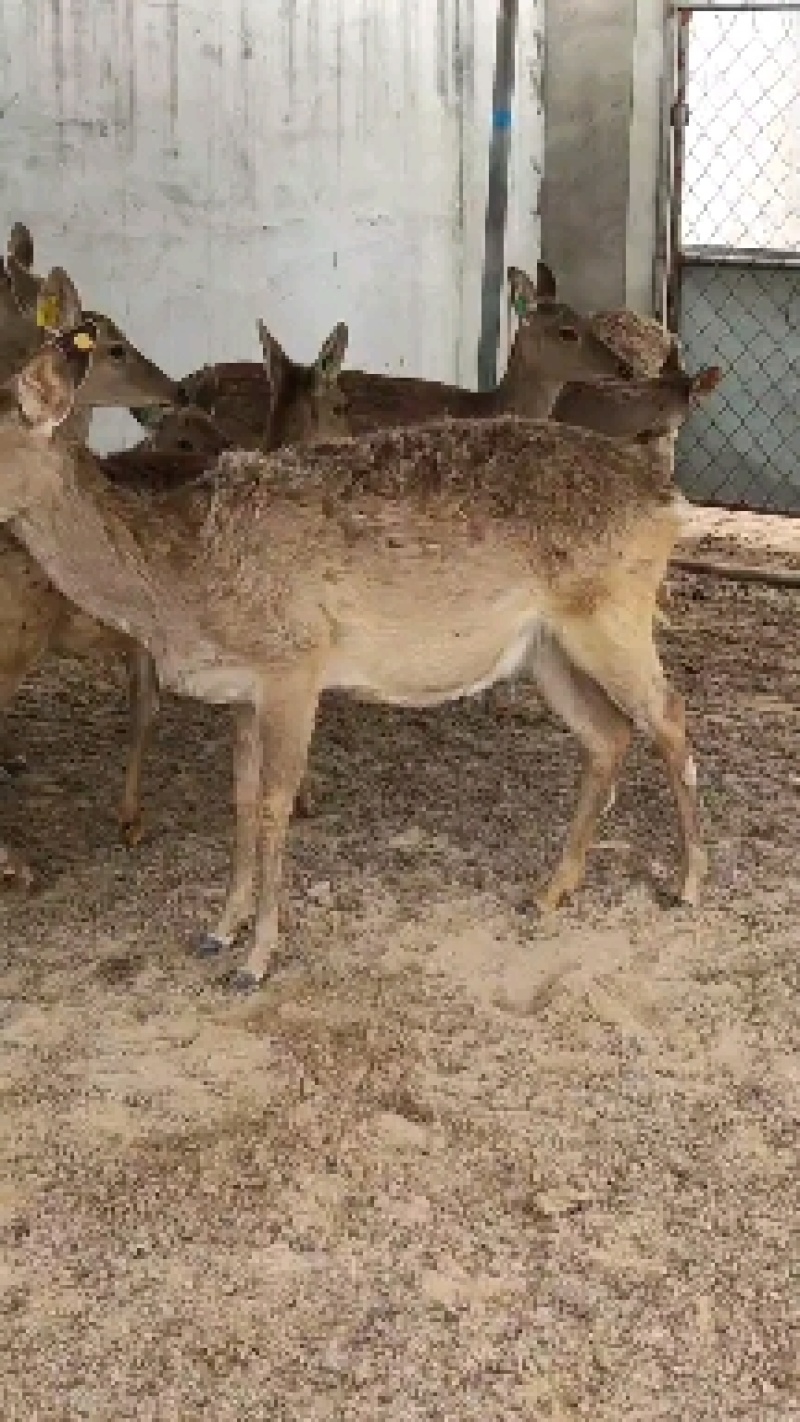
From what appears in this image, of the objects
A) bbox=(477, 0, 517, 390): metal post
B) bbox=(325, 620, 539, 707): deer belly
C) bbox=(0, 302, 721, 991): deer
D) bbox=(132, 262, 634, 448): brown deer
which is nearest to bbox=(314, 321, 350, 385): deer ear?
bbox=(132, 262, 634, 448): brown deer

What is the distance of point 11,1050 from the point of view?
4.34 metres

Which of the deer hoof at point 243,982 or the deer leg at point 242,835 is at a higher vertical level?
the deer leg at point 242,835

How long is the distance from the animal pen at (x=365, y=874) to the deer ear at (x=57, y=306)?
0.04m

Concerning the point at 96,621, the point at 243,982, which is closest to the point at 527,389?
the point at 96,621

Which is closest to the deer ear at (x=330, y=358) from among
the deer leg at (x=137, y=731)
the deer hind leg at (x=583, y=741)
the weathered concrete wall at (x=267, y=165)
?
the deer leg at (x=137, y=731)

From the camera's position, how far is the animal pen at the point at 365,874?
11.0ft

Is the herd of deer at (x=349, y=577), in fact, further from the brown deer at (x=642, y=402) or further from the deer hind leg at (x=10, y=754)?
the brown deer at (x=642, y=402)

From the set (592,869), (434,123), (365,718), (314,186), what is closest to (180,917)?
(592,869)

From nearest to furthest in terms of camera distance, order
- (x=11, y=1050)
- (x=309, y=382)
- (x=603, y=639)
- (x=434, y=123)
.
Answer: (x=11, y=1050) < (x=603, y=639) < (x=309, y=382) < (x=434, y=123)

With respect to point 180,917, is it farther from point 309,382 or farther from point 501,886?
point 309,382

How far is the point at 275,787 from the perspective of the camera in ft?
15.4

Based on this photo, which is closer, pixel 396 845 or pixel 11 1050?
pixel 11 1050

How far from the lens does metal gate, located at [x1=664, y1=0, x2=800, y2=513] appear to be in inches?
405

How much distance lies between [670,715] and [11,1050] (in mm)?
2030
